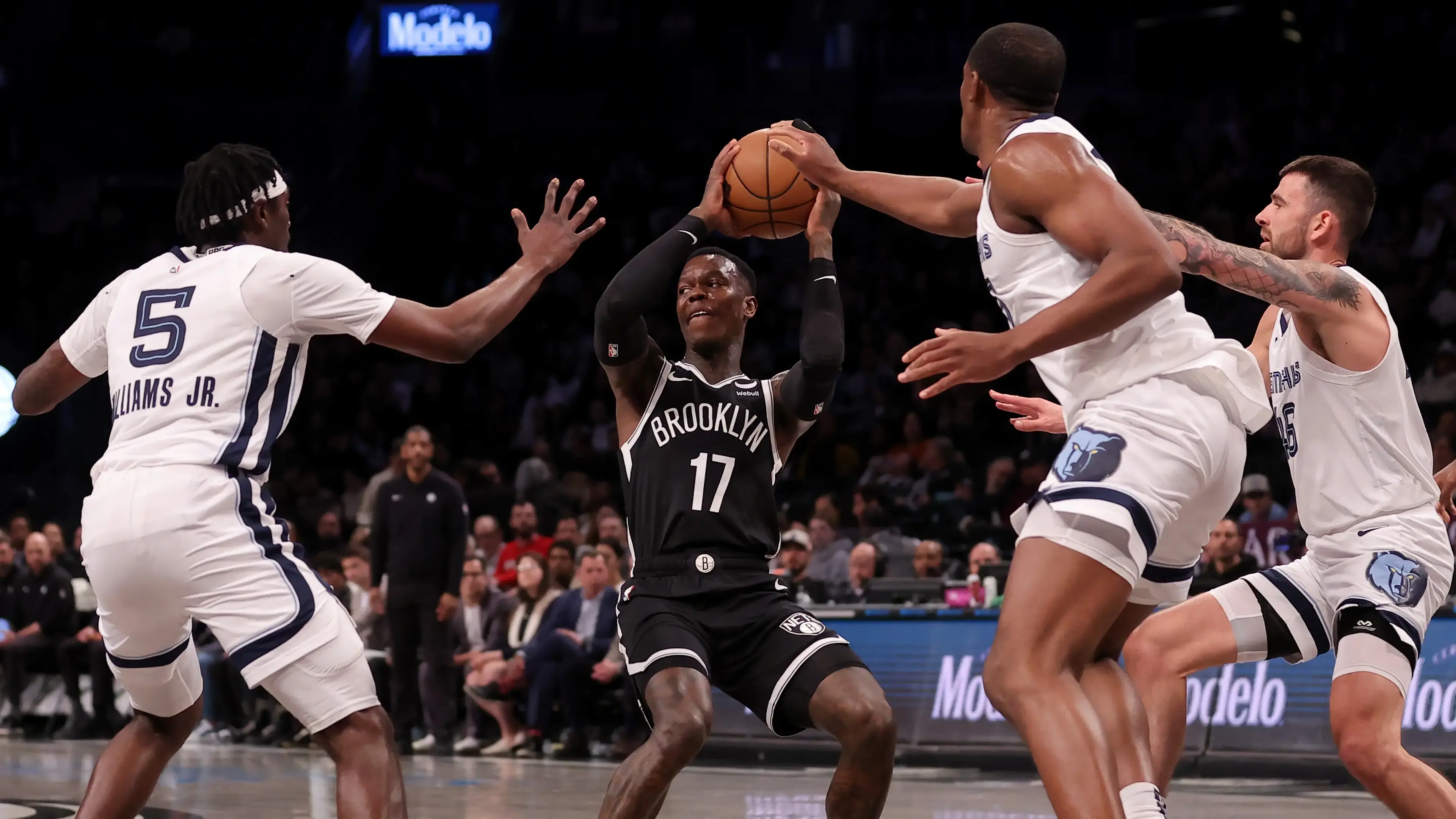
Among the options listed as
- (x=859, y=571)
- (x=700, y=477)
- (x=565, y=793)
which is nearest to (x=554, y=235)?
(x=700, y=477)

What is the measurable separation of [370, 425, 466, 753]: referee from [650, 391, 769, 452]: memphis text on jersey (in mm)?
6565

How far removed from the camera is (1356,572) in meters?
5.06

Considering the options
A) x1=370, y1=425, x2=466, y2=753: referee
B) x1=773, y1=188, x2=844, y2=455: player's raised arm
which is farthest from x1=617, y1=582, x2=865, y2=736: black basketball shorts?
x1=370, y1=425, x2=466, y2=753: referee

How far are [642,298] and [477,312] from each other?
0.80 m

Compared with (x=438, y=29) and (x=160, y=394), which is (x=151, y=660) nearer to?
(x=160, y=394)

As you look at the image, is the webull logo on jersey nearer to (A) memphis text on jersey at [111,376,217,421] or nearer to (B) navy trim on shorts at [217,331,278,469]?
(B) navy trim on shorts at [217,331,278,469]

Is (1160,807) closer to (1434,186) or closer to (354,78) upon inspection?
(1434,186)

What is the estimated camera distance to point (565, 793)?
29.5 feet

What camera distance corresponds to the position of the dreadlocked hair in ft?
15.7

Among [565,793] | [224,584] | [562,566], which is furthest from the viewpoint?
[562,566]

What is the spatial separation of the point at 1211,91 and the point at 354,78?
11.8m

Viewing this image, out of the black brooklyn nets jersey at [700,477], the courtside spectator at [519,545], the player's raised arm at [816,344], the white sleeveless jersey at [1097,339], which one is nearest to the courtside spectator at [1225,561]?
the courtside spectator at [519,545]

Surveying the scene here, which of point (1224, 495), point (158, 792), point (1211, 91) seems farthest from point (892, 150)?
point (1224, 495)

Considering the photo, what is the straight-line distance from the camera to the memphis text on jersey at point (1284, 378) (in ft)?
17.1
